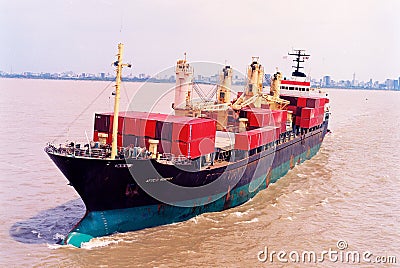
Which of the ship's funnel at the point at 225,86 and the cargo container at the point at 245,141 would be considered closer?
the cargo container at the point at 245,141

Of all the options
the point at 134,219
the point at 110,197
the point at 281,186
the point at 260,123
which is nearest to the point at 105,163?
the point at 110,197

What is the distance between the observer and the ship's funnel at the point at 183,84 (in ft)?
79.1

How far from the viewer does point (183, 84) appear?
2430cm

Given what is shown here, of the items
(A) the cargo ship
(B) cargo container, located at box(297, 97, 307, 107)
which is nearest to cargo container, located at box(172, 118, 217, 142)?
(A) the cargo ship

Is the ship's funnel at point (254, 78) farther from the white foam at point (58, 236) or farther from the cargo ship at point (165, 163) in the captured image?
the white foam at point (58, 236)

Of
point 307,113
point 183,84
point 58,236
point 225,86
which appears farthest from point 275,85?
point 58,236

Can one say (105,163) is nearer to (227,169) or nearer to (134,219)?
(134,219)

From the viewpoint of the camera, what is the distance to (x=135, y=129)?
19281 millimetres

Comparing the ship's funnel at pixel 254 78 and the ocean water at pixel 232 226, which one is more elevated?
the ship's funnel at pixel 254 78

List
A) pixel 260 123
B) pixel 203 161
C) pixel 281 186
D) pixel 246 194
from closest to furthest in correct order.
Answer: pixel 203 161, pixel 246 194, pixel 260 123, pixel 281 186

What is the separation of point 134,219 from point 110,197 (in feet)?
5.15

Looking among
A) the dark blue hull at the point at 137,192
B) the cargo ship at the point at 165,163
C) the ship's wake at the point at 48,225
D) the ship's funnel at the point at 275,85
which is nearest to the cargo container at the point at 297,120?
the ship's funnel at the point at 275,85

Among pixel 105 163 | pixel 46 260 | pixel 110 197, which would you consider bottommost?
pixel 46 260

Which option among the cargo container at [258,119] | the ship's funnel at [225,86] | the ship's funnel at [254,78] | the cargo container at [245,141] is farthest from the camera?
the ship's funnel at [254,78]
